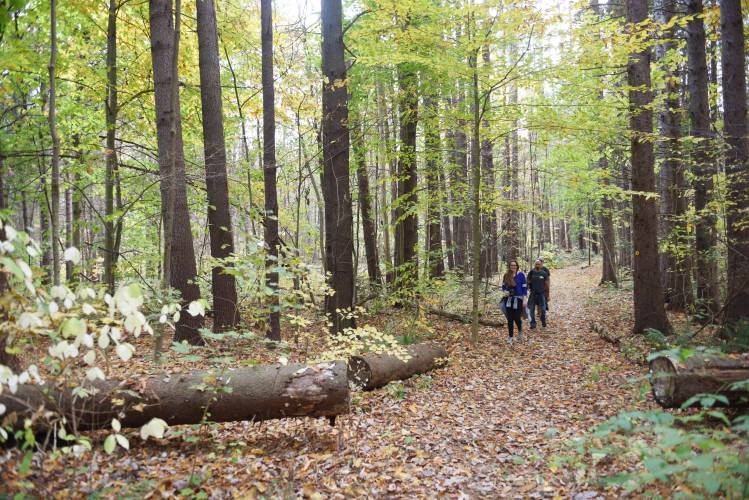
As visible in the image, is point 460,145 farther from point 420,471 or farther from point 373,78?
point 420,471

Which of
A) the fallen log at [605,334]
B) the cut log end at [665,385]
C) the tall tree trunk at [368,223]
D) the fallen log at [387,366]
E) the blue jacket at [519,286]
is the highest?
the tall tree trunk at [368,223]

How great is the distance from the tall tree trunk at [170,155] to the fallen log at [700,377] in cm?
707

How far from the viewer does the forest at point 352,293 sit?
3.79 m

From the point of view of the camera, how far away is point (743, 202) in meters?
8.20

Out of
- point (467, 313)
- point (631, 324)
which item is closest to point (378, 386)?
point (467, 313)

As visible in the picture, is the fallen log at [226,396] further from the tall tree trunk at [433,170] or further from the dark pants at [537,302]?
the dark pants at [537,302]

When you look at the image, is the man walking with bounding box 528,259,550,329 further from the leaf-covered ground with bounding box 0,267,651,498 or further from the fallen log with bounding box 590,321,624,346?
the leaf-covered ground with bounding box 0,267,651,498

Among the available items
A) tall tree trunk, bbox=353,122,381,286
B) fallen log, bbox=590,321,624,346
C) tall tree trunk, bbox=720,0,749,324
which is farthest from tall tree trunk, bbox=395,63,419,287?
tall tree trunk, bbox=720,0,749,324

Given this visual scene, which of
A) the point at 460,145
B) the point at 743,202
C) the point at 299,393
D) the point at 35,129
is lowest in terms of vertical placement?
the point at 299,393

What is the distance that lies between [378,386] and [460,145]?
13704 millimetres

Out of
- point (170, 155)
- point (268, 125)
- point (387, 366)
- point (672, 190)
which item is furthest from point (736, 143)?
point (170, 155)

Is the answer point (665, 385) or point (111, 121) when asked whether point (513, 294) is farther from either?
point (111, 121)

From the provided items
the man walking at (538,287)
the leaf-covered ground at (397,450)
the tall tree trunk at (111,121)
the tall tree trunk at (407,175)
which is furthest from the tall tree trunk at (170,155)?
the man walking at (538,287)

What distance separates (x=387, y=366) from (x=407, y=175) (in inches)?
265
